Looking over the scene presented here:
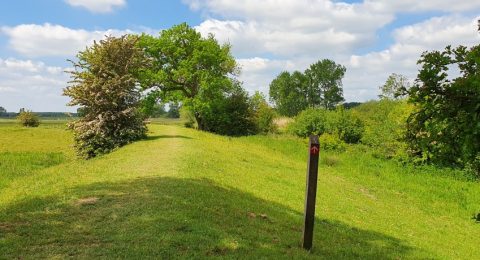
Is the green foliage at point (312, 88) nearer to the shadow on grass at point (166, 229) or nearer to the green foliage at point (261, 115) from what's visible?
the green foliage at point (261, 115)

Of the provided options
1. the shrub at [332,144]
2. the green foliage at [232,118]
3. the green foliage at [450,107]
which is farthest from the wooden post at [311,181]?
the green foliage at [232,118]

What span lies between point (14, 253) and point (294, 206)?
9714 millimetres

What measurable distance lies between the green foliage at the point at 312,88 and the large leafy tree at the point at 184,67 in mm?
60834

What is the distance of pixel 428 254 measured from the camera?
11672 mm

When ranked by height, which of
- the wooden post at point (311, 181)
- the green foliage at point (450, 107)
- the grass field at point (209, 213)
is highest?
the green foliage at point (450, 107)

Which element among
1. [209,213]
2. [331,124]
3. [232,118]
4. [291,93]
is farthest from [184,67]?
[291,93]

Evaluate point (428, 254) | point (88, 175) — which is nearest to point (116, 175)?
point (88, 175)

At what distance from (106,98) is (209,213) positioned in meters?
19.1

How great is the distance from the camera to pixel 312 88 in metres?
111

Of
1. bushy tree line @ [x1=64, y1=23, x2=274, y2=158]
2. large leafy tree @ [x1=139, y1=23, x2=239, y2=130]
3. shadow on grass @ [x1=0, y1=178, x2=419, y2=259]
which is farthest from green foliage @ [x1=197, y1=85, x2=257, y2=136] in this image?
shadow on grass @ [x1=0, y1=178, x2=419, y2=259]

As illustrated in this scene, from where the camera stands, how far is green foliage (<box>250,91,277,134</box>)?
58.3 metres

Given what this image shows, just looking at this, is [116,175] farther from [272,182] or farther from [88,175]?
[272,182]

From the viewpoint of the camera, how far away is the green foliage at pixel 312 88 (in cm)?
10950

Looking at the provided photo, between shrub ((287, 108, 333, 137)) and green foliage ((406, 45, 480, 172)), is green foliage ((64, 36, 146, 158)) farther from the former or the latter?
shrub ((287, 108, 333, 137))
